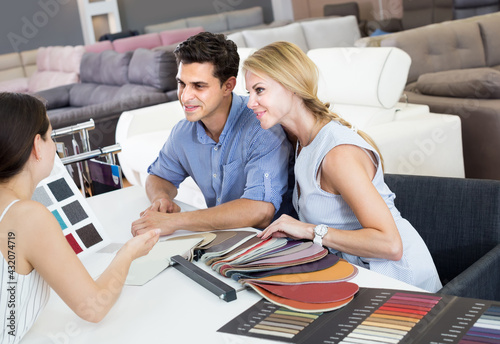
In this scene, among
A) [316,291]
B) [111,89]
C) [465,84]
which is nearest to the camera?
[316,291]

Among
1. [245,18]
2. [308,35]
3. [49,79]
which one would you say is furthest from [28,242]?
[245,18]

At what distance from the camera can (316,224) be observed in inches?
62.1

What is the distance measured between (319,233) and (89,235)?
2.05 ft

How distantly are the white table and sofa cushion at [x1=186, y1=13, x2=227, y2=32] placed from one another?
Result: 29.6ft

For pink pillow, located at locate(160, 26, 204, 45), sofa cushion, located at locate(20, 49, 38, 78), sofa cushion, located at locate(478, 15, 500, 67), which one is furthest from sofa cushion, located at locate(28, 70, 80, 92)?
sofa cushion, located at locate(478, 15, 500, 67)

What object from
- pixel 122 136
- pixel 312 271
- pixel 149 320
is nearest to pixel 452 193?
pixel 312 271

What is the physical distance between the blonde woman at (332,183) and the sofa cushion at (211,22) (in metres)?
8.64

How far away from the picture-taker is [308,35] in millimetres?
6562

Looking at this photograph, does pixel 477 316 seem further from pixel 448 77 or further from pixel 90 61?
pixel 90 61

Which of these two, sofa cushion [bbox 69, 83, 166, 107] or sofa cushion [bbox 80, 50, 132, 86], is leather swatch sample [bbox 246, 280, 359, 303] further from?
sofa cushion [bbox 80, 50, 132, 86]

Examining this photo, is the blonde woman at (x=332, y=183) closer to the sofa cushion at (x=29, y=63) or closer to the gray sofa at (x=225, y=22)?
the sofa cushion at (x=29, y=63)

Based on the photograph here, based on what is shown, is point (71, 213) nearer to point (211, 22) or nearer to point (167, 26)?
point (167, 26)

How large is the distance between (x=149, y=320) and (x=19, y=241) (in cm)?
29

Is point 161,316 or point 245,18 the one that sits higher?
point 245,18
